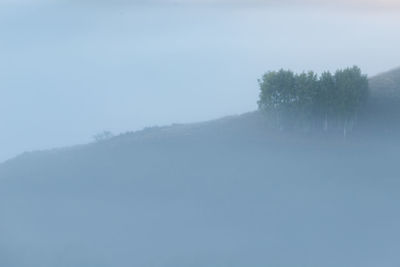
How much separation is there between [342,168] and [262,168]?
2059mm

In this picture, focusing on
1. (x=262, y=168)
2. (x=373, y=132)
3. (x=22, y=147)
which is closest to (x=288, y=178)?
(x=262, y=168)

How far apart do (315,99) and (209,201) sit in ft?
18.2

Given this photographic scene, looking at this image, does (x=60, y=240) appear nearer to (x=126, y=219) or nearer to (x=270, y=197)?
(x=126, y=219)

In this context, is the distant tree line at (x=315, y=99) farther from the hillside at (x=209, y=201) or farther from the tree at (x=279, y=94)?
the hillside at (x=209, y=201)

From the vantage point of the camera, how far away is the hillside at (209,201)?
15.5 m

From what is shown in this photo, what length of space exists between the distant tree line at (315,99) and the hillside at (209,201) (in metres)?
0.53

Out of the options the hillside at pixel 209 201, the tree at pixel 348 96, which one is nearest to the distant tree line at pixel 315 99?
the tree at pixel 348 96

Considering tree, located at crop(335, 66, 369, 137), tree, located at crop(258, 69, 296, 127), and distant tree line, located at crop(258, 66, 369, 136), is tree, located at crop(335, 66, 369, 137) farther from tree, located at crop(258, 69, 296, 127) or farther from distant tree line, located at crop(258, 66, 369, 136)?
tree, located at crop(258, 69, 296, 127)

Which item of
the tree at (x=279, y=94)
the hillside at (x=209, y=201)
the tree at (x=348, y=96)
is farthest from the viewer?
the tree at (x=279, y=94)

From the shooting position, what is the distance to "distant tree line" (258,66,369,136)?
21938 millimetres

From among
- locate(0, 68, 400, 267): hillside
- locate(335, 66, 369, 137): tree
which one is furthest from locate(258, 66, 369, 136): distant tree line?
locate(0, 68, 400, 267): hillside

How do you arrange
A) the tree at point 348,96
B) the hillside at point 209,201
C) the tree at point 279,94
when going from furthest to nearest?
the tree at point 279,94 → the tree at point 348,96 → the hillside at point 209,201

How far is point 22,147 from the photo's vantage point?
5209 centimetres

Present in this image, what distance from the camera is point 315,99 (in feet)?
72.3
